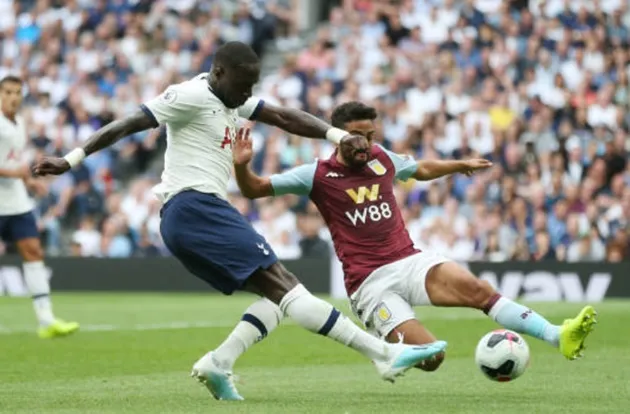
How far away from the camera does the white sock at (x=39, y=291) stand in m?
15.0

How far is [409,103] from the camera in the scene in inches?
961

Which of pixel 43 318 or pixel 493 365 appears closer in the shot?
pixel 493 365

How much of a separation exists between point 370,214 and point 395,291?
0.56 m

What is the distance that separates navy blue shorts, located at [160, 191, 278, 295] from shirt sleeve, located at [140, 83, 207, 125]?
19.2 inches

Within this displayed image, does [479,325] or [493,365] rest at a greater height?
[493,365]

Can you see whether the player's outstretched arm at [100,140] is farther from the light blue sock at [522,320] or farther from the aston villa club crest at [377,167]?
the light blue sock at [522,320]

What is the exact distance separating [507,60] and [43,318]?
1128 centimetres

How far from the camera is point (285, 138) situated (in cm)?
2502

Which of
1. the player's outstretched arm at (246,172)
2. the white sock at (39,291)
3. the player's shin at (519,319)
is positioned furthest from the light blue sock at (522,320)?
the white sock at (39,291)

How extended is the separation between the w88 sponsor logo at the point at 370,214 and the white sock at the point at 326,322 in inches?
53.1

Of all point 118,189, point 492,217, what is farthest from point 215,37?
point 492,217

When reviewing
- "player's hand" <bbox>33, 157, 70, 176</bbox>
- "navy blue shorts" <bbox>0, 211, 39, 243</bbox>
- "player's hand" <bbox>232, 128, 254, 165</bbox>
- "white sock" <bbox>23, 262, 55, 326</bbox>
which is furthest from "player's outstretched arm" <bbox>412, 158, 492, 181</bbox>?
"navy blue shorts" <bbox>0, 211, 39, 243</bbox>

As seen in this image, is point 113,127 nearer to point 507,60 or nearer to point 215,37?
point 507,60

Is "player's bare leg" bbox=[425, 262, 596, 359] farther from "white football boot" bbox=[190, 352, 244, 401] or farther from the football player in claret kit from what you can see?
"white football boot" bbox=[190, 352, 244, 401]
